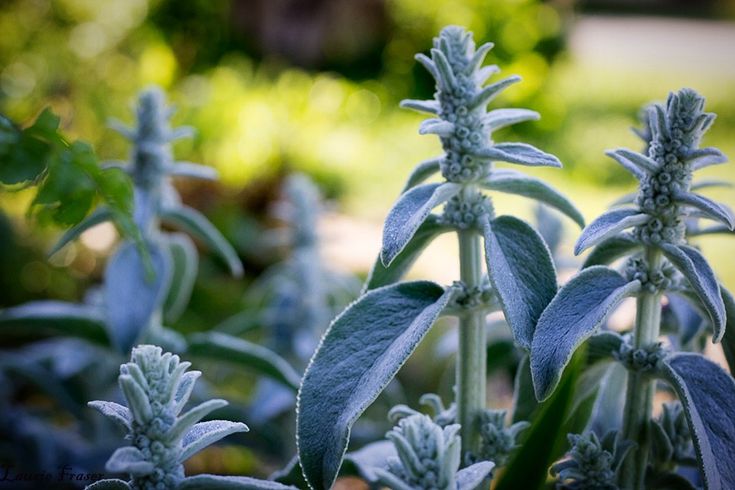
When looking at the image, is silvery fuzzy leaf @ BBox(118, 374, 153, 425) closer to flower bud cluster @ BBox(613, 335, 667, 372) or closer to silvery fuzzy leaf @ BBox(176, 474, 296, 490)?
silvery fuzzy leaf @ BBox(176, 474, 296, 490)

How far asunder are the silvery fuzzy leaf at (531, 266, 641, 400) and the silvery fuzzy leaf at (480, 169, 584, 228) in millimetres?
70

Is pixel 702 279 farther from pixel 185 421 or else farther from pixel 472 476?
pixel 185 421

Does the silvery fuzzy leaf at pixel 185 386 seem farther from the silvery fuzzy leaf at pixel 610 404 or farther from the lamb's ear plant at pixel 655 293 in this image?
the silvery fuzzy leaf at pixel 610 404

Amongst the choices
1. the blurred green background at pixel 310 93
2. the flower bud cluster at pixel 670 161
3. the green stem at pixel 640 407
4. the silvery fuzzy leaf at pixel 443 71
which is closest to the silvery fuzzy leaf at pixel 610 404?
the green stem at pixel 640 407

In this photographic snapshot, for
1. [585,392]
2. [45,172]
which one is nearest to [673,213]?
[585,392]

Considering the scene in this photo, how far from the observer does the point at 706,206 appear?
0.56 m

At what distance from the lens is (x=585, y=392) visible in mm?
717

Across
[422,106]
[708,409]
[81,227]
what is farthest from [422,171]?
[81,227]

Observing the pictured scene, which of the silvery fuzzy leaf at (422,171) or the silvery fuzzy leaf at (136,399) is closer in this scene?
the silvery fuzzy leaf at (136,399)

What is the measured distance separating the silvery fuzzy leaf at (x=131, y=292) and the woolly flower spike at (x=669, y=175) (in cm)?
49

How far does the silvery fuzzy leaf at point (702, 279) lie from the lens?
21.9 inches

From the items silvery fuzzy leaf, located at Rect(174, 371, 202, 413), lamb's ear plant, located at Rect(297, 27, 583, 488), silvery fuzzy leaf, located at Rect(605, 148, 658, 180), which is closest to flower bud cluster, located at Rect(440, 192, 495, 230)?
lamb's ear plant, located at Rect(297, 27, 583, 488)

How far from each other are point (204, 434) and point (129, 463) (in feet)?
0.23

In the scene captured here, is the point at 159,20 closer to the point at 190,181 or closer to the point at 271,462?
the point at 190,181
